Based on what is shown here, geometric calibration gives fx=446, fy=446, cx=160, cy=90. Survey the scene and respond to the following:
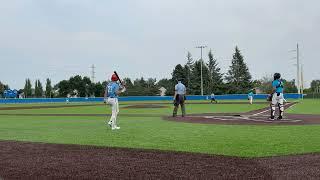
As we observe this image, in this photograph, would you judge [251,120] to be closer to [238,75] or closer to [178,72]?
[238,75]

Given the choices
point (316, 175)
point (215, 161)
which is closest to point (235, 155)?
point (215, 161)

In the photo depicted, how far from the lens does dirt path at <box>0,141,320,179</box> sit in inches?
283

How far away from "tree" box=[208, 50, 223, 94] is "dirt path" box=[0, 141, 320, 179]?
112054 millimetres

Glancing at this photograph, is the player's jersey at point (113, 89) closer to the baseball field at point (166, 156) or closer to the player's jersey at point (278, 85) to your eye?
the baseball field at point (166, 156)

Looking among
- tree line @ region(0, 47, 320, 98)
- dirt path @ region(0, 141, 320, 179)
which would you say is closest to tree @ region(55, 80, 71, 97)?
tree line @ region(0, 47, 320, 98)

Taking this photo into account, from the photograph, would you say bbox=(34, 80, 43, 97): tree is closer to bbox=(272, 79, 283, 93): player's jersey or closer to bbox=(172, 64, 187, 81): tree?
bbox=(172, 64, 187, 81): tree

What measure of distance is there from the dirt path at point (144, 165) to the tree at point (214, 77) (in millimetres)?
112054

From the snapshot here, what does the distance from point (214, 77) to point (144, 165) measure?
11915 centimetres

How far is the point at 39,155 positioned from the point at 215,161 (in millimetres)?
3821

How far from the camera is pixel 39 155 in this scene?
31.2 ft

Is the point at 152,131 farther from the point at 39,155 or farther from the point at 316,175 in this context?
the point at 316,175

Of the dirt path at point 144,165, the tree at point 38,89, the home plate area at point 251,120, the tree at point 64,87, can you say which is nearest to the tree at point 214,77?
the tree at point 64,87

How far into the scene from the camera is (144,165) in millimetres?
8109

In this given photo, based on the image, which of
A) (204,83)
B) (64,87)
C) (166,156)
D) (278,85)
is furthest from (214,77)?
(166,156)
